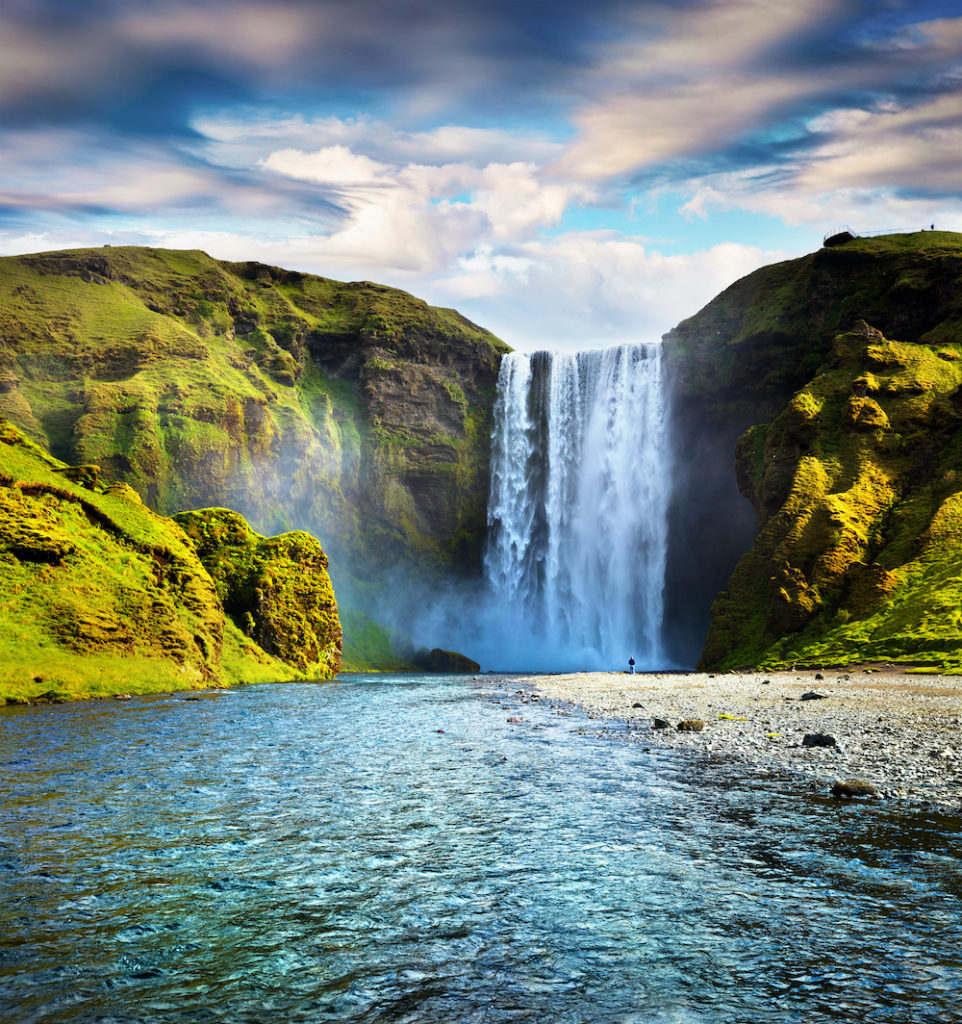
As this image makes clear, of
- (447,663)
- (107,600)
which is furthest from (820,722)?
(447,663)

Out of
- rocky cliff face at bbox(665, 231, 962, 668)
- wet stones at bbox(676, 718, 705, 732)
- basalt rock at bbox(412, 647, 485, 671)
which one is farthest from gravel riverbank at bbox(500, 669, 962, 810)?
basalt rock at bbox(412, 647, 485, 671)

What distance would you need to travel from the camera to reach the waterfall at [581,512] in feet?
268

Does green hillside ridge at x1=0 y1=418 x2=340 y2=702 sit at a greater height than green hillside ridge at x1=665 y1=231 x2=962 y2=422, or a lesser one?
lesser

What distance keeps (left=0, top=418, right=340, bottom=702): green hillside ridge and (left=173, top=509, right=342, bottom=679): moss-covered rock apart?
0.16m

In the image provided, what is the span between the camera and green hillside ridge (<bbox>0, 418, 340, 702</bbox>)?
3356 centimetres

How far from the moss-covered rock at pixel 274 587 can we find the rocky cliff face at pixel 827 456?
100 feet

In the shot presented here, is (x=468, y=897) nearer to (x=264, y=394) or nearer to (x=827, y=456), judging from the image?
(x=827, y=456)

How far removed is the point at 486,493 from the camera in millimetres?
103812

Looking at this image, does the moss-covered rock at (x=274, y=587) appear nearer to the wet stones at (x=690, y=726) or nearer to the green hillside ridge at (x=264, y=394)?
the green hillside ridge at (x=264, y=394)

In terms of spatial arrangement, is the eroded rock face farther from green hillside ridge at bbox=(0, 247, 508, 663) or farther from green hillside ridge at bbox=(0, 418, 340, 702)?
green hillside ridge at bbox=(0, 418, 340, 702)

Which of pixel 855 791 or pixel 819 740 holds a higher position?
pixel 855 791

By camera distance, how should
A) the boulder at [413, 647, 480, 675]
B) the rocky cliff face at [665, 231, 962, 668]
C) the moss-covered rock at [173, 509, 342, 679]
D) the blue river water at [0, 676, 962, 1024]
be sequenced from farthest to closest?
the boulder at [413, 647, 480, 675]
the moss-covered rock at [173, 509, 342, 679]
the rocky cliff face at [665, 231, 962, 668]
the blue river water at [0, 676, 962, 1024]

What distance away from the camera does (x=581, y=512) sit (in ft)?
285

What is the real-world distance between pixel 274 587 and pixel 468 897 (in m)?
50.5
